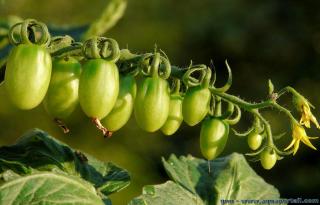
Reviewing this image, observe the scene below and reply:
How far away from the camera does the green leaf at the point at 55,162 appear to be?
0.89 meters

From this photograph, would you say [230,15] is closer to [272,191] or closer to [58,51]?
[272,191]

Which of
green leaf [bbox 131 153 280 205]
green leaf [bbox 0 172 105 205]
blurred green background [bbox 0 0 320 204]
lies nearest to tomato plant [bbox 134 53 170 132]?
green leaf [bbox 0 172 105 205]

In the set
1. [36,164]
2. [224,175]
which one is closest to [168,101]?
[36,164]

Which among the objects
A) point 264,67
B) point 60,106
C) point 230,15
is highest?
point 230,15

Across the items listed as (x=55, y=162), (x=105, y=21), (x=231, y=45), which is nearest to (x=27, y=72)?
(x=55, y=162)

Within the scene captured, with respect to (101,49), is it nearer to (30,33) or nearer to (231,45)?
(30,33)

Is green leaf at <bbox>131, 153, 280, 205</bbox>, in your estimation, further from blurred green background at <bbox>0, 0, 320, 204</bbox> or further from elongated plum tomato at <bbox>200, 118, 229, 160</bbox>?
blurred green background at <bbox>0, 0, 320, 204</bbox>

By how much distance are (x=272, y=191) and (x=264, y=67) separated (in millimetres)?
3385

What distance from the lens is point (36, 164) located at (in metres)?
0.91

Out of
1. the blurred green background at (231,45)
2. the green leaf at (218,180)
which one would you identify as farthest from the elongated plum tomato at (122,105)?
the blurred green background at (231,45)

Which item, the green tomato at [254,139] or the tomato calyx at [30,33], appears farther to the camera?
the green tomato at [254,139]

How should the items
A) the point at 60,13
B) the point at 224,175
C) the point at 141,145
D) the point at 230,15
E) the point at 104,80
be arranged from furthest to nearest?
the point at 230,15 < the point at 60,13 < the point at 141,145 < the point at 224,175 < the point at 104,80

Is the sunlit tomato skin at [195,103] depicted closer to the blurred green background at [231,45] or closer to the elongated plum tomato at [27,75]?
the elongated plum tomato at [27,75]

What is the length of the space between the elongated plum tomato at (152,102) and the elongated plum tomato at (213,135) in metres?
0.07
